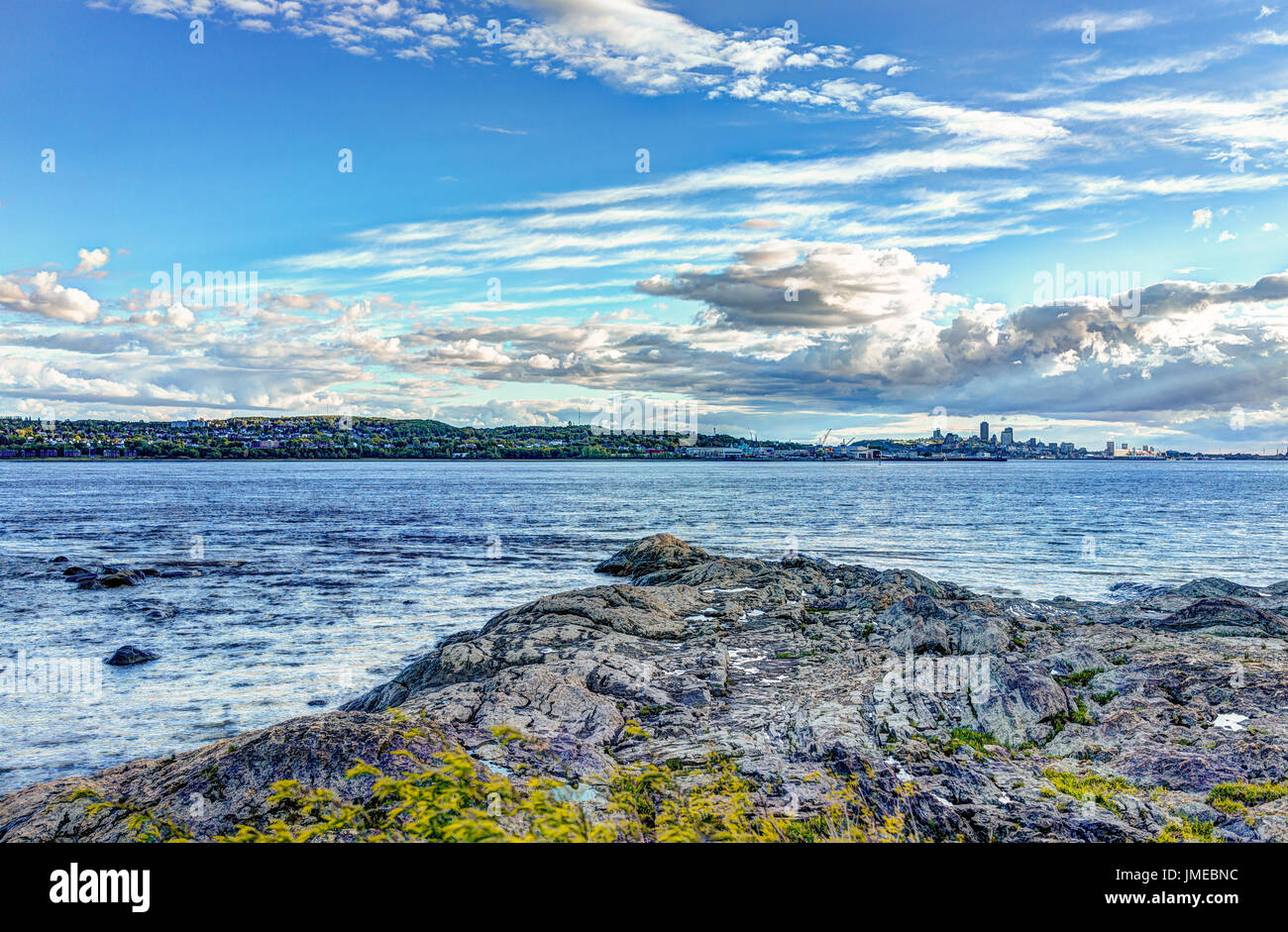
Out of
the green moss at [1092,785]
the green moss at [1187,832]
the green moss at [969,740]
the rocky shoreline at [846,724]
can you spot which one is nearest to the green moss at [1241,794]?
the rocky shoreline at [846,724]

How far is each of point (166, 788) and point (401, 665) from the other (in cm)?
1303

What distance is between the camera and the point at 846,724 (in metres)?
12.1

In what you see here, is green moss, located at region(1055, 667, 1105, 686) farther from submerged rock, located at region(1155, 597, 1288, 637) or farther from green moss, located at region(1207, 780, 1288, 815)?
submerged rock, located at region(1155, 597, 1288, 637)

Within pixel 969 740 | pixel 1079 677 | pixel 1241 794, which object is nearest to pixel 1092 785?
pixel 1241 794

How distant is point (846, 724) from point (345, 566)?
35.8 metres

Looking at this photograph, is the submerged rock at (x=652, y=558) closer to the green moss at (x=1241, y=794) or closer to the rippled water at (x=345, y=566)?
the rippled water at (x=345, y=566)

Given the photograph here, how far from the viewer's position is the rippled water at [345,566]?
60.4 ft

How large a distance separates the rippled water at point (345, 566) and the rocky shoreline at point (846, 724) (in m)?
5.54

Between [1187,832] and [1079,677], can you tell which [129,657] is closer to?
[1079,677]

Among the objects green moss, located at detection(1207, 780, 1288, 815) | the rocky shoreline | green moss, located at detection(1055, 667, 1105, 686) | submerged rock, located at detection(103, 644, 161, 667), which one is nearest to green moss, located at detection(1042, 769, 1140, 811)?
the rocky shoreline

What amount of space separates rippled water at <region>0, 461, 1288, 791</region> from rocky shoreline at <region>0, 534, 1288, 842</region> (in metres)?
5.54

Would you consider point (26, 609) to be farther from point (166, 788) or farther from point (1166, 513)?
point (1166, 513)

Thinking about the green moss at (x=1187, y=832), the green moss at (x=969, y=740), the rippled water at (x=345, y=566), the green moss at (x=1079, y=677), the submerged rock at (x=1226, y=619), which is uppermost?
the green moss at (x=1187, y=832)
